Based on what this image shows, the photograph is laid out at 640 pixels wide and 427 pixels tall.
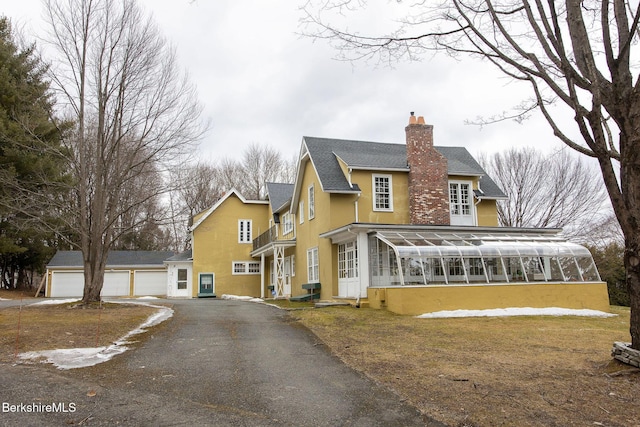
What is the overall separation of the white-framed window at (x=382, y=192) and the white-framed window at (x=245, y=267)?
43.4ft

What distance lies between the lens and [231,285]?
30.1 metres

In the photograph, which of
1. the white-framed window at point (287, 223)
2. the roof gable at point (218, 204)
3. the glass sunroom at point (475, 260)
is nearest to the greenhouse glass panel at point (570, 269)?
the glass sunroom at point (475, 260)

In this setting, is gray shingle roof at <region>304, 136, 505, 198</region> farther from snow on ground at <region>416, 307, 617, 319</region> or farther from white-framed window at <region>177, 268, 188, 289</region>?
white-framed window at <region>177, 268, 188, 289</region>

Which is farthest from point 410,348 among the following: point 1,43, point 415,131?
point 1,43

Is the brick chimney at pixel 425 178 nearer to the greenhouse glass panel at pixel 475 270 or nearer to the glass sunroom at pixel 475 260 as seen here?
the glass sunroom at pixel 475 260

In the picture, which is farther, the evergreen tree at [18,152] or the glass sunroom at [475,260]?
the evergreen tree at [18,152]

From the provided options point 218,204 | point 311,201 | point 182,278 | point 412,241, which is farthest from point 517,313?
point 182,278

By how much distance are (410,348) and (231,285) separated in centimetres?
2235

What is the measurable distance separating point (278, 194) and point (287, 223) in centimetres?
404

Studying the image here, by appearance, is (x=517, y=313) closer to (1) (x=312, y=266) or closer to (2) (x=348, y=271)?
(2) (x=348, y=271)

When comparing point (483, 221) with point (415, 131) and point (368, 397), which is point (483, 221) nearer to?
point (415, 131)

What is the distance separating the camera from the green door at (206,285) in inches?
1164

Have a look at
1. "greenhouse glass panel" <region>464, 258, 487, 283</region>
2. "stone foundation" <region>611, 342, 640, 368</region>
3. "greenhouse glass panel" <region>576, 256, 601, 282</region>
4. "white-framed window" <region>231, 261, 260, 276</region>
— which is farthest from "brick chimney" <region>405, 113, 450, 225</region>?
"white-framed window" <region>231, 261, 260, 276</region>

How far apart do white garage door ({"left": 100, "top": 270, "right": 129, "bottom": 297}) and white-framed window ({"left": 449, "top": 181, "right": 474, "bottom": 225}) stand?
932 inches
